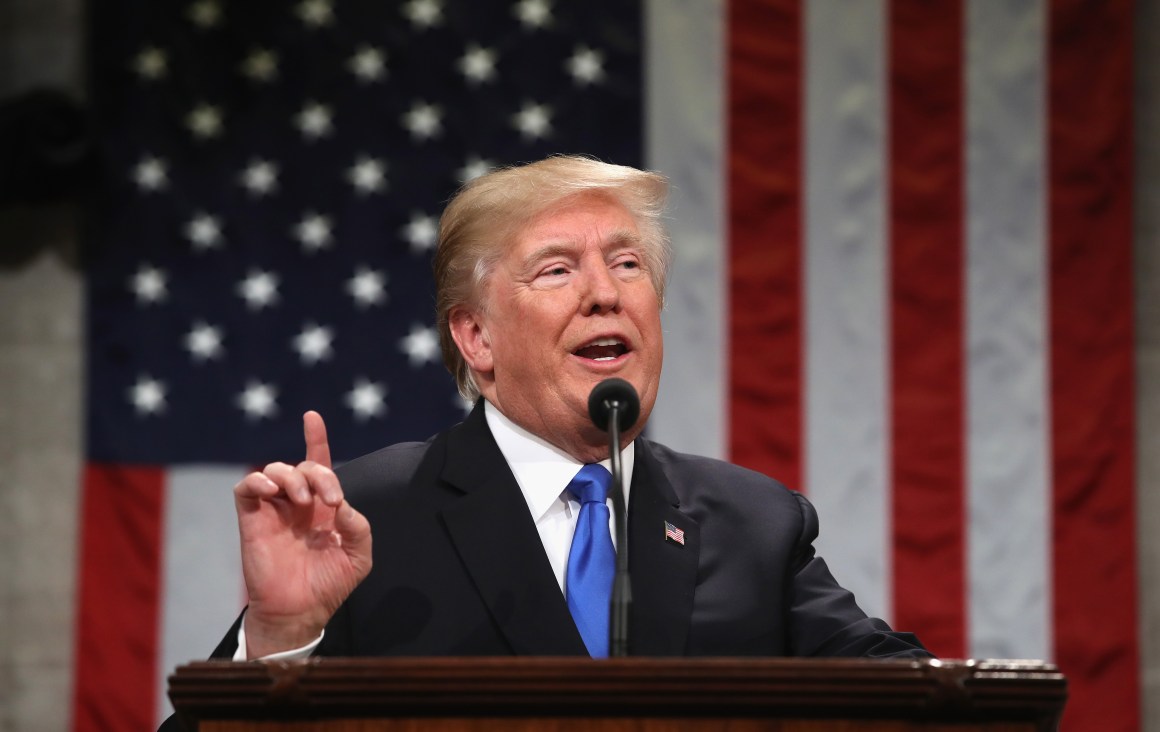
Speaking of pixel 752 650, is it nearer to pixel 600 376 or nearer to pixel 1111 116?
pixel 600 376

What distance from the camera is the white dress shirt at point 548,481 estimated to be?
80.5 inches

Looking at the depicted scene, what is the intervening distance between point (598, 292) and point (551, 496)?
0.33 m

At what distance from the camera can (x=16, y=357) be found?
4.32m

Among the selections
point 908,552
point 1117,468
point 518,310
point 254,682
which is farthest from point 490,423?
point 1117,468

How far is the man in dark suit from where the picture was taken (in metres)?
1.93

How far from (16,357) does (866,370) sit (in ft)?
8.91

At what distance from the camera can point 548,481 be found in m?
2.10

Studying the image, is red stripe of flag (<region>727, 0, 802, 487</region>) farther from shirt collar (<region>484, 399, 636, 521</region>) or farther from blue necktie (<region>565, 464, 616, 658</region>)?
blue necktie (<region>565, 464, 616, 658</region>)

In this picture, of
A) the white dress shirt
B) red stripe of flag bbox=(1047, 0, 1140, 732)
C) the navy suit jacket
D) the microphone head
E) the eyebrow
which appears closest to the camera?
the microphone head

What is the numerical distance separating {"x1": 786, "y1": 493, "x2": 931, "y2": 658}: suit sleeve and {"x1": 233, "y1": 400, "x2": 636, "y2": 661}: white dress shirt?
0.31 m

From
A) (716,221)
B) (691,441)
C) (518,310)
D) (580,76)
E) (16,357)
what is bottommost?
(518,310)

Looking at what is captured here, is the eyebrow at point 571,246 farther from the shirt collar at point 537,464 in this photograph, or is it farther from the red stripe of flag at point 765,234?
the red stripe of flag at point 765,234

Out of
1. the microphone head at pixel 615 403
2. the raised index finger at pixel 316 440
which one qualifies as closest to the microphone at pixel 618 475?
the microphone head at pixel 615 403

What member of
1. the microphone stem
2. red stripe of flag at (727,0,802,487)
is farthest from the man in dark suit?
red stripe of flag at (727,0,802,487)
